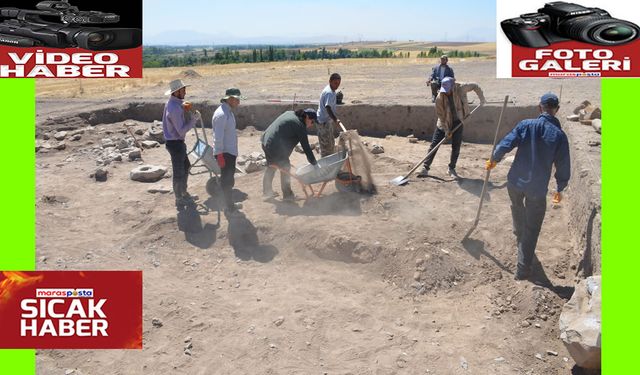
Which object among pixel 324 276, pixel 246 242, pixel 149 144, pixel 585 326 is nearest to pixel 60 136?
pixel 149 144

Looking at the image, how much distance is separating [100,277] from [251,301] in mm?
1550

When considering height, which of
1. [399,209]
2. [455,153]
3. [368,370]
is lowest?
[368,370]

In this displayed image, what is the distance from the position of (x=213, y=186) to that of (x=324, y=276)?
9.54ft

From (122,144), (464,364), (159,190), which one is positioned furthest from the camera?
(122,144)

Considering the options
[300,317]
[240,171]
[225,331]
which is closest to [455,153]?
[240,171]

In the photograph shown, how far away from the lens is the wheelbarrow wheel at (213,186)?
7.32 meters

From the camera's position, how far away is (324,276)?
17.1ft

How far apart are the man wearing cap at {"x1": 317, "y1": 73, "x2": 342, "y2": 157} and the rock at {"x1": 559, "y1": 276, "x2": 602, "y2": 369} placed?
3996 mm

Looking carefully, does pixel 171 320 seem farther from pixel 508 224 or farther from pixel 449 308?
pixel 508 224

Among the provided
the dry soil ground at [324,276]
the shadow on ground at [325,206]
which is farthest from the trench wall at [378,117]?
the shadow on ground at [325,206]

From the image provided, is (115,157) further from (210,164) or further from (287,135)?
(287,135)

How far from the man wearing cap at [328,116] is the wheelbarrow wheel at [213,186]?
1.58 meters

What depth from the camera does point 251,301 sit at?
189 inches

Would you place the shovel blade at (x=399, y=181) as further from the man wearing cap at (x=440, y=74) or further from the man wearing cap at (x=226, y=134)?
the man wearing cap at (x=440, y=74)
